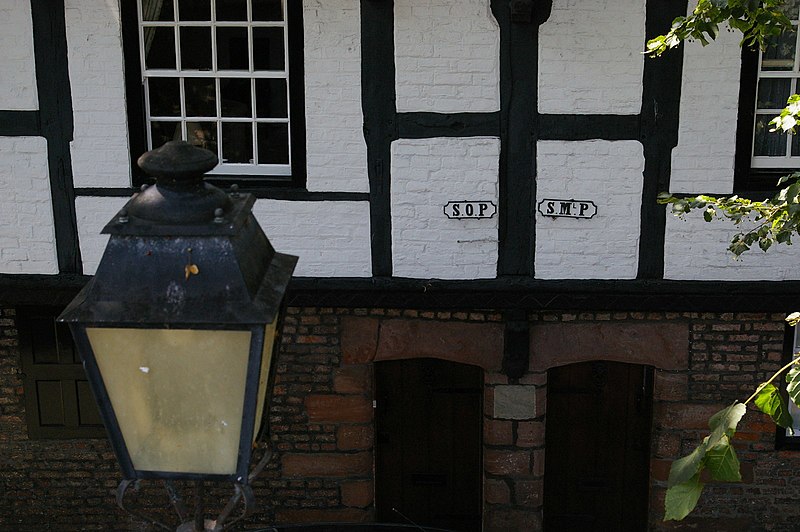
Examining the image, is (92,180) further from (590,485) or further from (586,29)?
(590,485)

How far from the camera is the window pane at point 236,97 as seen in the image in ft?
19.1

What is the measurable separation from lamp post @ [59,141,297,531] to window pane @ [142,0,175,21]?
366 cm

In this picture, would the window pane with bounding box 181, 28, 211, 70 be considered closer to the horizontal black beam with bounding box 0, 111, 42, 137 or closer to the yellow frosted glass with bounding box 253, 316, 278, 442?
the horizontal black beam with bounding box 0, 111, 42, 137

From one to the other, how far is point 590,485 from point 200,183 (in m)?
5.01

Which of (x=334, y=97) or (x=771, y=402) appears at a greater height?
(x=334, y=97)

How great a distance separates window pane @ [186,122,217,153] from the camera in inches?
233

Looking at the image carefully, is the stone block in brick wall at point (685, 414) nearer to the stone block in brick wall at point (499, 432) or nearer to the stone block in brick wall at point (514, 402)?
the stone block in brick wall at point (514, 402)

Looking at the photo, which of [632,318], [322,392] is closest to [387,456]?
[322,392]

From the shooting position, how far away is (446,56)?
553cm

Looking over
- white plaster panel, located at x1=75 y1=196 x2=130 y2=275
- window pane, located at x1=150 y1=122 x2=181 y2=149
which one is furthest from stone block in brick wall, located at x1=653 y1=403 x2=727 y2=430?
white plaster panel, located at x1=75 y1=196 x2=130 y2=275

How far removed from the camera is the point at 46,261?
19.4 ft

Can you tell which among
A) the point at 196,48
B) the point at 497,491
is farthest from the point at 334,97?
the point at 497,491

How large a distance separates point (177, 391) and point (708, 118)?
425 centimetres

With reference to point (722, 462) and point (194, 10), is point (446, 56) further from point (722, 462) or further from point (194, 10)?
point (722, 462)
